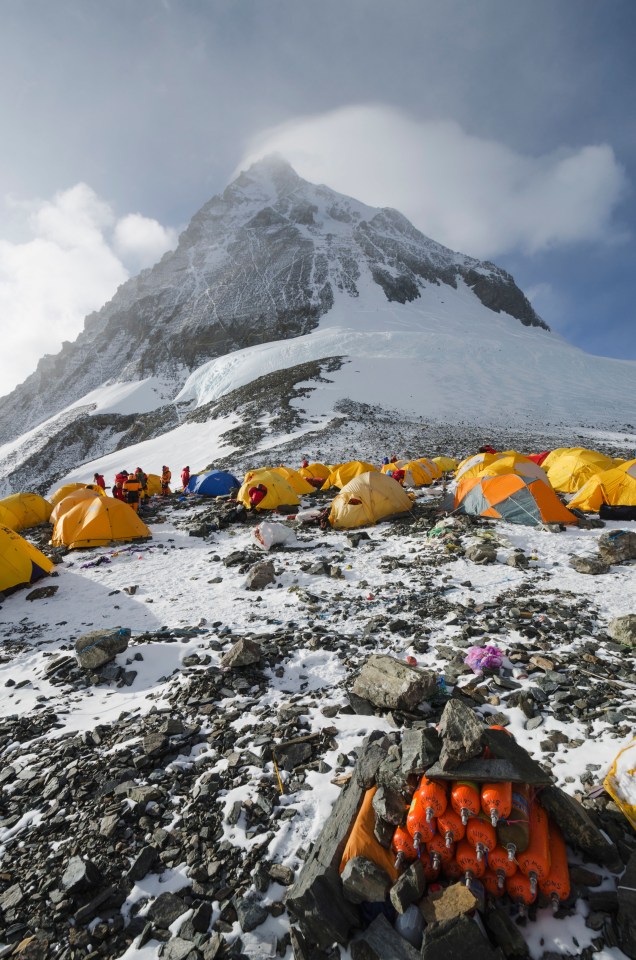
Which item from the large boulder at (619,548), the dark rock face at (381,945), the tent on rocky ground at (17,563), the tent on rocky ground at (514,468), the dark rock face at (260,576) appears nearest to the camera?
the dark rock face at (381,945)

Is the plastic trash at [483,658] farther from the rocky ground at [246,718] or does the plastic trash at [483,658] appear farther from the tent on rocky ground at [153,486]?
the tent on rocky ground at [153,486]

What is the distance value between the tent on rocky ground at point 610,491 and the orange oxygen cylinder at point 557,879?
11.8m

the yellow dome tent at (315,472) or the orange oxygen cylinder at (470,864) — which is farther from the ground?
the yellow dome tent at (315,472)

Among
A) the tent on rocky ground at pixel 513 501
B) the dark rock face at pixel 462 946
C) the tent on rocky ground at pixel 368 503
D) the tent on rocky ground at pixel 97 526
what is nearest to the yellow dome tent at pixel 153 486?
the tent on rocky ground at pixel 97 526

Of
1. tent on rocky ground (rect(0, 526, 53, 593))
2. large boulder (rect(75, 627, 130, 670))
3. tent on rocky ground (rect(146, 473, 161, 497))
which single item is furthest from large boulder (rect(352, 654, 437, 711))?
tent on rocky ground (rect(146, 473, 161, 497))

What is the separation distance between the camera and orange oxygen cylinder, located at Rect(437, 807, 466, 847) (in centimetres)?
287

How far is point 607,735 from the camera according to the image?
413 centimetres

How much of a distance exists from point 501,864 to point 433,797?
55 centimetres

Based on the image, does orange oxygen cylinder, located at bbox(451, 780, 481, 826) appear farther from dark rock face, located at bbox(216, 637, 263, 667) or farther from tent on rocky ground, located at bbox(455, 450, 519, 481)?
tent on rocky ground, located at bbox(455, 450, 519, 481)

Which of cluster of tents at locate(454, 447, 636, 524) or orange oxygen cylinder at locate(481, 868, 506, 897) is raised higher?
cluster of tents at locate(454, 447, 636, 524)

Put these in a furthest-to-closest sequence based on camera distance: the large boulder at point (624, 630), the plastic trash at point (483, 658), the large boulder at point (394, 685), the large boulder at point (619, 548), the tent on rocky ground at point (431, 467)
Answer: the tent on rocky ground at point (431, 467), the large boulder at point (619, 548), the large boulder at point (624, 630), the plastic trash at point (483, 658), the large boulder at point (394, 685)

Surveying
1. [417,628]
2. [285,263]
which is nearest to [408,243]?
[285,263]

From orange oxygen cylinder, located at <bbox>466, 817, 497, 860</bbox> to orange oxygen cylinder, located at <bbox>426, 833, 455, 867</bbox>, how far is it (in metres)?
0.17

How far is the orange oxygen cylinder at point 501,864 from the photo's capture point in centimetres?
278
